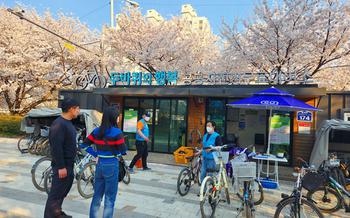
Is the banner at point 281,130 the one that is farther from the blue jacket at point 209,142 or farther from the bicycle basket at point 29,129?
the bicycle basket at point 29,129

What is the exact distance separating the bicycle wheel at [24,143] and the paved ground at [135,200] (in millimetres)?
3359

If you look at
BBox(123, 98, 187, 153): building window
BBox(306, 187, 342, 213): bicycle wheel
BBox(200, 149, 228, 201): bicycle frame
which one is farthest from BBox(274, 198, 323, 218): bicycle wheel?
BBox(123, 98, 187, 153): building window

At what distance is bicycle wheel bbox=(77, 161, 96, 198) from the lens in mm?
5148

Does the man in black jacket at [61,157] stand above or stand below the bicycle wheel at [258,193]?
above

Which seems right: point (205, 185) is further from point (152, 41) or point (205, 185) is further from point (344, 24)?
point (152, 41)

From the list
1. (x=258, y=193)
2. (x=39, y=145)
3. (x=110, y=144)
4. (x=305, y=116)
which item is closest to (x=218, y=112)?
(x=305, y=116)

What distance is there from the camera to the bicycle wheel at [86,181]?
515 centimetres

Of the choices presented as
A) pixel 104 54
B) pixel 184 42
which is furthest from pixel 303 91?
pixel 104 54

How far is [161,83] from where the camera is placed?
37.0 feet

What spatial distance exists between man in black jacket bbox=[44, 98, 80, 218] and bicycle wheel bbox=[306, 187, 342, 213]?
440 centimetres

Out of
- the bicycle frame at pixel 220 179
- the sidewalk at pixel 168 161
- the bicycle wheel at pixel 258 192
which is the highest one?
the bicycle frame at pixel 220 179

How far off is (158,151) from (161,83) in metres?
2.99

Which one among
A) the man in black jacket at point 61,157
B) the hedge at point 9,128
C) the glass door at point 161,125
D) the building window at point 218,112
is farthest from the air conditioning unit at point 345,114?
the hedge at point 9,128

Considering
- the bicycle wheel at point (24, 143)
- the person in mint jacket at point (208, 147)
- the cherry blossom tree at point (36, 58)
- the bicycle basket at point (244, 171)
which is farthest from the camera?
the cherry blossom tree at point (36, 58)
